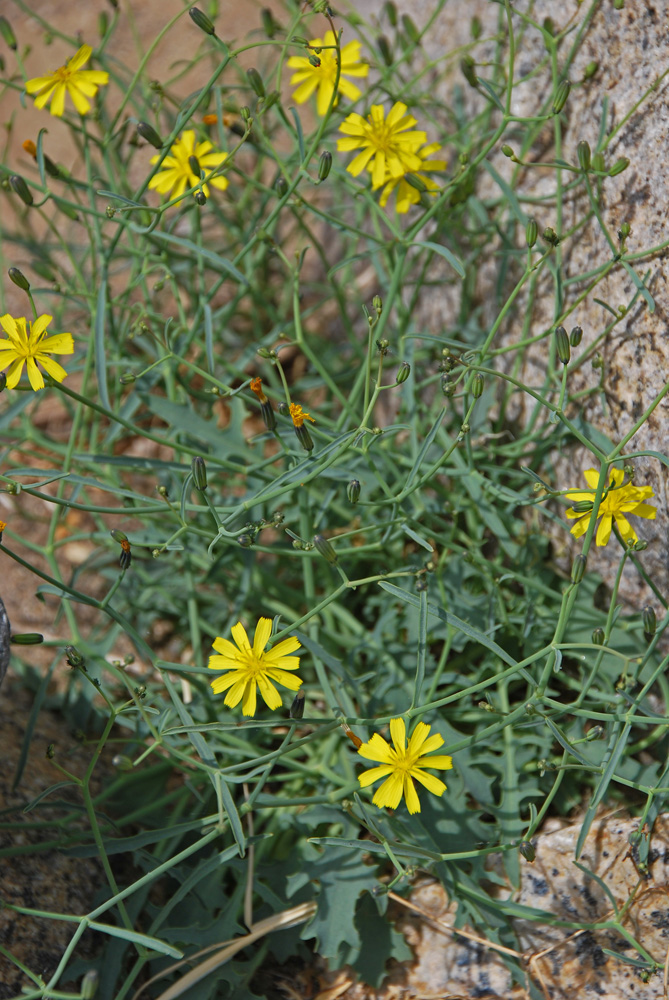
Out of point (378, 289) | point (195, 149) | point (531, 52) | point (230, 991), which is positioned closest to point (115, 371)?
point (195, 149)

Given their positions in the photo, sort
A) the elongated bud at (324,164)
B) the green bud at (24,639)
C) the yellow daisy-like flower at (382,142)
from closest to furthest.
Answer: the green bud at (24,639), the elongated bud at (324,164), the yellow daisy-like flower at (382,142)

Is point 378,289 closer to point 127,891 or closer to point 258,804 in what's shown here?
point 258,804

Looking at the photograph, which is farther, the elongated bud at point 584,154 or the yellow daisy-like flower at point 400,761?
the elongated bud at point 584,154

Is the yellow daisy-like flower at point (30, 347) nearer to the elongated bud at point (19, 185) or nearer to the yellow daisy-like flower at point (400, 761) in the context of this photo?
the elongated bud at point (19, 185)

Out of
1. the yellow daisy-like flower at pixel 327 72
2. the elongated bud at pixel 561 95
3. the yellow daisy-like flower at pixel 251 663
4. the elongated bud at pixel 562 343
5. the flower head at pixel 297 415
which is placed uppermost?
the yellow daisy-like flower at pixel 327 72

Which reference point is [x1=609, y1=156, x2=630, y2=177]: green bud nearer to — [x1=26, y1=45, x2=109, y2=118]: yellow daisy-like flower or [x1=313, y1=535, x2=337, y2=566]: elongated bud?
[x1=313, y1=535, x2=337, y2=566]: elongated bud

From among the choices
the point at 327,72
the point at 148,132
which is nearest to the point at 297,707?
the point at 148,132

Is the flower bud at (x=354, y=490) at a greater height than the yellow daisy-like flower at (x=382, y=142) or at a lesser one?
lesser

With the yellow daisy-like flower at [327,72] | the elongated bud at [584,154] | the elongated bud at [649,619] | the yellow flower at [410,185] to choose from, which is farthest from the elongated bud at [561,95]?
the elongated bud at [649,619]

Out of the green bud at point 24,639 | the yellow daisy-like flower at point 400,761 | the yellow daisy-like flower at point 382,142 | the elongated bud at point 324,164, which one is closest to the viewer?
the yellow daisy-like flower at point 400,761
